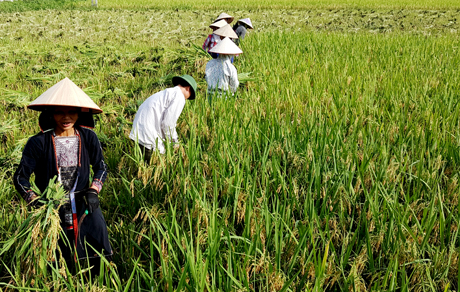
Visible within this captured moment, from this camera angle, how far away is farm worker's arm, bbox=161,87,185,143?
262 cm

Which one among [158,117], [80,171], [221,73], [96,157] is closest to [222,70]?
[221,73]

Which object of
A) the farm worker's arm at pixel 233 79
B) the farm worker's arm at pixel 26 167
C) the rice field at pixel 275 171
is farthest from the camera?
the farm worker's arm at pixel 233 79

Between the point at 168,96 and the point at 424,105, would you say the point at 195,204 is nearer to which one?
the point at 168,96

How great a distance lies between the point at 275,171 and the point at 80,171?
986 millimetres

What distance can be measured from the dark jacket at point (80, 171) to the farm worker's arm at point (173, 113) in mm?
808

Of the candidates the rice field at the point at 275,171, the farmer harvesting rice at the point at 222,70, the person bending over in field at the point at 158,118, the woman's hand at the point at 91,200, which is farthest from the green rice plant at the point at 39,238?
the farmer harvesting rice at the point at 222,70

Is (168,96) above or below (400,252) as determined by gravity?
above

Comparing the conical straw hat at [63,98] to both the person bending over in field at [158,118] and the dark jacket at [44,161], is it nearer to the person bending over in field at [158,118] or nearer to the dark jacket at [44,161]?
the dark jacket at [44,161]

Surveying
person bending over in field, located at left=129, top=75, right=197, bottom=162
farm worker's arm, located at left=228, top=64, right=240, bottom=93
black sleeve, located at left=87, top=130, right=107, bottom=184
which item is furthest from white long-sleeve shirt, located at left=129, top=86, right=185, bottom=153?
farm worker's arm, located at left=228, top=64, right=240, bottom=93

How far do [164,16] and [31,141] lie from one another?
13359 mm

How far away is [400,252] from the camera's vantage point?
60.4 inches

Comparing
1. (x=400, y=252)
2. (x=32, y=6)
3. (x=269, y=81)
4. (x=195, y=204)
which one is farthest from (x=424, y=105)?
(x=32, y=6)

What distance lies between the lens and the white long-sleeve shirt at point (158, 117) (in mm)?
2623

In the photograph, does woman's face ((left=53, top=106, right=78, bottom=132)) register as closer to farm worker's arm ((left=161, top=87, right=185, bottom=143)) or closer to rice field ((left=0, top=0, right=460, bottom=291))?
rice field ((left=0, top=0, right=460, bottom=291))
